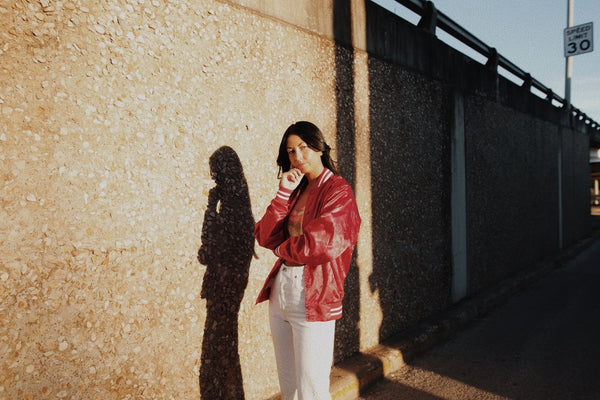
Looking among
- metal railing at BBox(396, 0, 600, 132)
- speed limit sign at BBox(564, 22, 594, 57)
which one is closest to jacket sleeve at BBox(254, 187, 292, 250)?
metal railing at BBox(396, 0, 600, 132)

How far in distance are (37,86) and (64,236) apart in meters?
0.71

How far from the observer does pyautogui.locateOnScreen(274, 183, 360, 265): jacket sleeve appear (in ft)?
6.97

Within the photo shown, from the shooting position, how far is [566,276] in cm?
803

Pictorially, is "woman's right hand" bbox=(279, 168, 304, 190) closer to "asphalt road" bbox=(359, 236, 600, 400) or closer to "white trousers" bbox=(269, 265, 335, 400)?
"white trousers" bbox=(269, 265, 335, 400)

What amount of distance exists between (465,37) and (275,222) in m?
5.11

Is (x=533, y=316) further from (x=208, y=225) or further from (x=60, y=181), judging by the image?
(x=60, y=181)

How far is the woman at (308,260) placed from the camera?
2174mm

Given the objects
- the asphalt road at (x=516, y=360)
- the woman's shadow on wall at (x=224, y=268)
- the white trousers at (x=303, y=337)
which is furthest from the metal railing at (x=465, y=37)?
the white trousers at (x=303, y=337)

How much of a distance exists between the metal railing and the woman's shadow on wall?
130 inches

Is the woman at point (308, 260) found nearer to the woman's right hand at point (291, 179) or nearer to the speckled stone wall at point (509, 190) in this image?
the woman's right hand at point (291, 179)

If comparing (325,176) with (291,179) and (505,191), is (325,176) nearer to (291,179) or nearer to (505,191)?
(291,179)

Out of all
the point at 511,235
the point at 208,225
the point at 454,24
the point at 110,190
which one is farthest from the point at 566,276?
the point at 110,190

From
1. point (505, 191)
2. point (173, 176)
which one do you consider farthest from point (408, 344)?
point (505, 191)

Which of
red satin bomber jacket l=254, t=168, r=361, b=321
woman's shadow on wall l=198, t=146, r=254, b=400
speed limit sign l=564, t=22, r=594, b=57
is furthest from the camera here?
speed limit sign l=564, t=22, r=594, b=57
